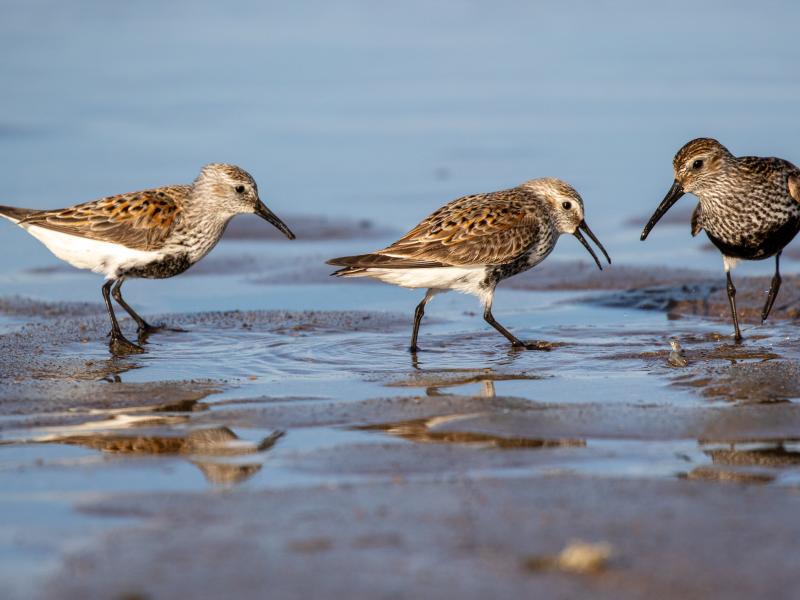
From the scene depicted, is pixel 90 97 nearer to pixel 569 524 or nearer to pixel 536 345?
pixel 536 345

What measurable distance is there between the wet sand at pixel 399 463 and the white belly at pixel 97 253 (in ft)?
2.03

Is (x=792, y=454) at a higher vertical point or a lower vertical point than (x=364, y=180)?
lower

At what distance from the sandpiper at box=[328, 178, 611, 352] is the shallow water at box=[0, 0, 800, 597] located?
0.46 m

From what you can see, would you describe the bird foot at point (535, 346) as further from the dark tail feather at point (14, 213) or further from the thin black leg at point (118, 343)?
the dark tail feather at point (14, 213)

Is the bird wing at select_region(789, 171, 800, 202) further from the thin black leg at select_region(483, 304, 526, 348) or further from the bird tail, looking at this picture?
the bird tail

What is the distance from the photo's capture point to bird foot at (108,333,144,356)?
362 inches

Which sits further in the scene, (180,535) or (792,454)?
(792,454)

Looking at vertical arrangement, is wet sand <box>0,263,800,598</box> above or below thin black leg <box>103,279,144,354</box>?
below

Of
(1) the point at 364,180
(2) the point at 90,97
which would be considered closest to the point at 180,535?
(1) the point at 364,180

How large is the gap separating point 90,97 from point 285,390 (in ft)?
44.6

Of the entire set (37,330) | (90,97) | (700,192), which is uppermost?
(90,97)

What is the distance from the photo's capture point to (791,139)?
16797 mm

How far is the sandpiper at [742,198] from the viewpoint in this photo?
9961mm

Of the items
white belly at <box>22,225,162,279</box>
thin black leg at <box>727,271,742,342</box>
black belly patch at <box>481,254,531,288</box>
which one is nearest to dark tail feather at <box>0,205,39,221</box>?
white belly at <box>22,225,162,279</box>
